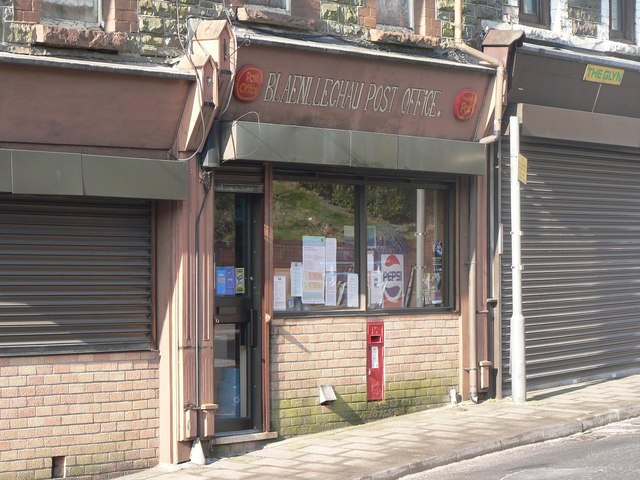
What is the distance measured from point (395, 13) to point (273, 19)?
1.98 m

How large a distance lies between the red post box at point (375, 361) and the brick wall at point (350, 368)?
6 centimetres

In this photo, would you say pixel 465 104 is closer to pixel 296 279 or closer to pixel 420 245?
pixel 420 245

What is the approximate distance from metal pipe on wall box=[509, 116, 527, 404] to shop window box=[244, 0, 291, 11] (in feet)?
9.47

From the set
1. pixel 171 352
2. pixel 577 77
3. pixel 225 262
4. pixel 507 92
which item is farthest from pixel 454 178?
pixel 171 352

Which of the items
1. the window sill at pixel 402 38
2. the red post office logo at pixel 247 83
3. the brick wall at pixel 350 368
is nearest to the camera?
the red post office logo at pixel 247 83

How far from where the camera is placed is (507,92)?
12812 mm

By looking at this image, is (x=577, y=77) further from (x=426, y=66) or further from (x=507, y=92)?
(x=426, y=66)

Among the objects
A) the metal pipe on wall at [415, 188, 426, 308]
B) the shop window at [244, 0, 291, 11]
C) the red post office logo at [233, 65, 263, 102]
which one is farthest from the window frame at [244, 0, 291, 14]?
the metal pipe on wall at [415, 188, 426, 308]

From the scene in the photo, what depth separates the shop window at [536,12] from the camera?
13906 millimetres

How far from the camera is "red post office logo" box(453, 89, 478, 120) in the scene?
12469 millimetres

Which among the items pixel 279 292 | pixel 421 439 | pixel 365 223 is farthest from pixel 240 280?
pixel 421 439

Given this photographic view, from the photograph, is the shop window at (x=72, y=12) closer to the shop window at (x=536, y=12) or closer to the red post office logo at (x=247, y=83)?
the red post office logo at (x=247, y=83)

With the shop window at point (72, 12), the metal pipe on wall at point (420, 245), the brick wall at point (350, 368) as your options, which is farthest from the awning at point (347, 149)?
the brick wall at point (350, 368)

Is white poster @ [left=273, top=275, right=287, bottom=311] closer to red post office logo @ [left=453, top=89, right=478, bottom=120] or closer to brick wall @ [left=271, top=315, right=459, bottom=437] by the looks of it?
brick wall @ [left=271, top=315, right=459, bottom=437]
